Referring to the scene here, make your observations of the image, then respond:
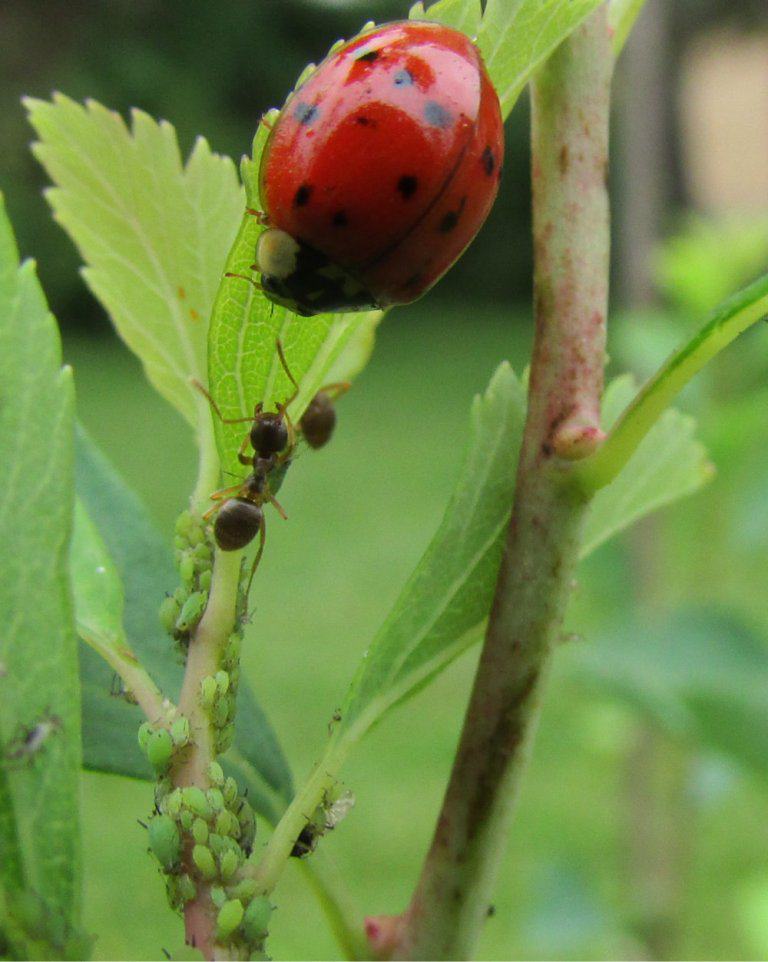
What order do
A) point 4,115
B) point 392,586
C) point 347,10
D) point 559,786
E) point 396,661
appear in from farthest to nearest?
point 347,10 → point 4,115 → point 392,586 → point 559,786 → point 396,661

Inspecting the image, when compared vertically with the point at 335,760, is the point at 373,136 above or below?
above

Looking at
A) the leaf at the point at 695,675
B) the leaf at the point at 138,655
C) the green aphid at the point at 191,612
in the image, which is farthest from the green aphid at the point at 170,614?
the leaf at the point at 695,675

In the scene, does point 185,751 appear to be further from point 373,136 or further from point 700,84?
point 700,84

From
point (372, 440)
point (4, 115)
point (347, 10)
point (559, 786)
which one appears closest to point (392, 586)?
point (559, 786)

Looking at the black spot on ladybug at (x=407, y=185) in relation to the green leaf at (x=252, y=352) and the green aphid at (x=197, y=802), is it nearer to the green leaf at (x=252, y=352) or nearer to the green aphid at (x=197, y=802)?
the green leaf at (x=252, y=352)

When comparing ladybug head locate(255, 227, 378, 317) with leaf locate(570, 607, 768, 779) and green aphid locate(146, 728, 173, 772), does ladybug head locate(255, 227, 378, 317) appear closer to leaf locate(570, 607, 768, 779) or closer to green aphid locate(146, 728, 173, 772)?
green aphid locate(146, 728, 173, 772)

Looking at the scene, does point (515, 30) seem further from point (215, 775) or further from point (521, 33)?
point (215, 775)

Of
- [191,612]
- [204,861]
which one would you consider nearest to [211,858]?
[204,861]

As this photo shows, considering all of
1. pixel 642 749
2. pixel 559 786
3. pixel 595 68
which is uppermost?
pixel 559 786
